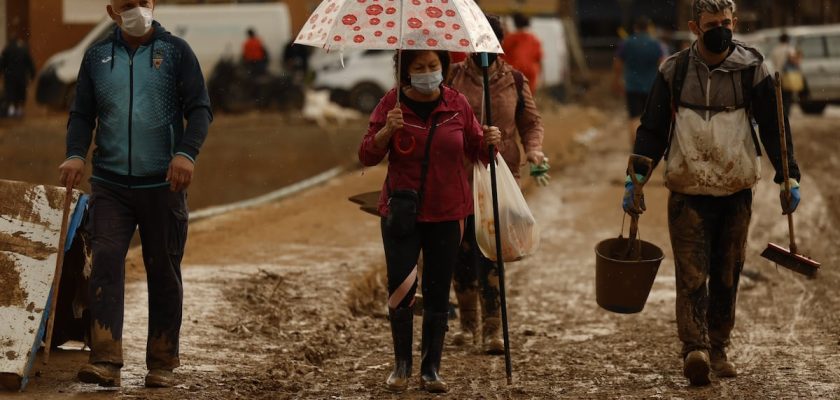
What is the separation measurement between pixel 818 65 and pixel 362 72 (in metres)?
9.17

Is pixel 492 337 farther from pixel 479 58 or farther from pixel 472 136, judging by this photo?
pixel 472 136

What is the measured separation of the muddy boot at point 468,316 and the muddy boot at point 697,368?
1587 millimetres

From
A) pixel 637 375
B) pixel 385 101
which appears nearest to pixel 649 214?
pixel 637 375

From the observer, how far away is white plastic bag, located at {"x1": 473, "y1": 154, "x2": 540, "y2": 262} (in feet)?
23.2

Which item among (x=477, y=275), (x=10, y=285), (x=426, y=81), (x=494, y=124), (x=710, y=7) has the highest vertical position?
(x=710, y=7)

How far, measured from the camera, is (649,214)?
14219mm

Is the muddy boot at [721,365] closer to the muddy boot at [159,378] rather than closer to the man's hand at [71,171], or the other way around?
the muddy boot at [159,378]

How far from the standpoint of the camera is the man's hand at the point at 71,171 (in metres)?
6.52

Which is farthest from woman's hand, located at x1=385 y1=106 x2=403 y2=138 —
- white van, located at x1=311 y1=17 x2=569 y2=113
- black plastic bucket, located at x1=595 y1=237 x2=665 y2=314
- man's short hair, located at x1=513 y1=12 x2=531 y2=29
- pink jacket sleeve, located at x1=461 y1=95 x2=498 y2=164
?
white van, located at x1=311 y1=17 x2=569 y2=113

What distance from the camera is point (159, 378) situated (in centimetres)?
668

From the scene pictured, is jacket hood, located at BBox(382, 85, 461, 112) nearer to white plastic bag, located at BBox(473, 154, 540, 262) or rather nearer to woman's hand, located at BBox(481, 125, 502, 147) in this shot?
woman's hand, located at BBox(481, 125, 502, 147)

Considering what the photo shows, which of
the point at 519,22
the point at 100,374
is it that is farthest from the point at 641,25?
the point at 100,374

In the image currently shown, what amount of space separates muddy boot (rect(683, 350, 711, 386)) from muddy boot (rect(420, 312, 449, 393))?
1145 millimetres

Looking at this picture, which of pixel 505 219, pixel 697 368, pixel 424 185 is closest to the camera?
pixel 424 185
